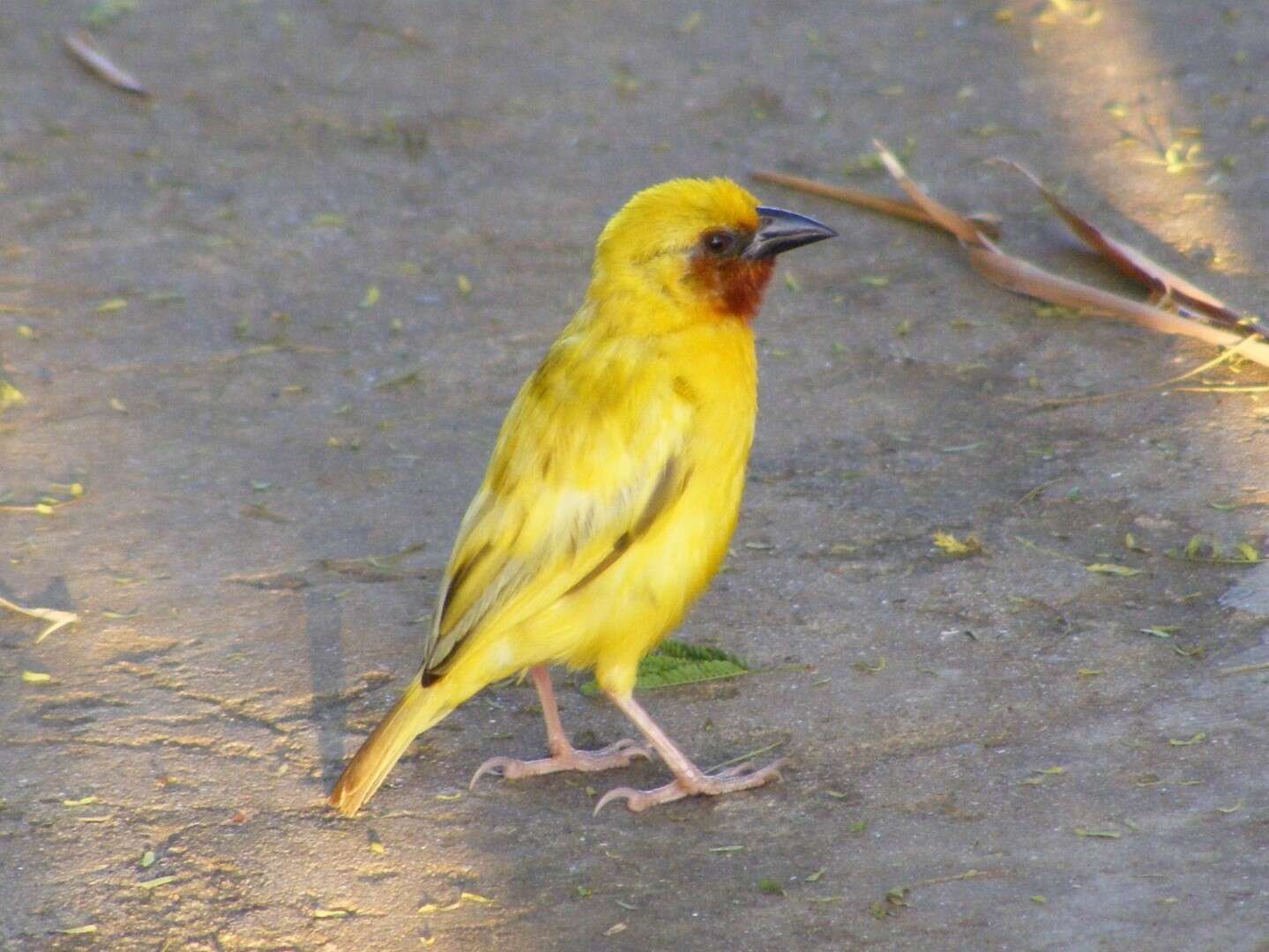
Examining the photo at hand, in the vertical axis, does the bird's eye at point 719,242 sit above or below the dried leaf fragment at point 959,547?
above

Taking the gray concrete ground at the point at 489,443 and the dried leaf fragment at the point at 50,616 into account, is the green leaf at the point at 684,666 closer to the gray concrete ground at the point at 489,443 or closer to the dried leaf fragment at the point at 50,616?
the gray concrete ground at the point at 489,443

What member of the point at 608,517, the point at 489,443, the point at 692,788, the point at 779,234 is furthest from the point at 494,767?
the point at 489,443

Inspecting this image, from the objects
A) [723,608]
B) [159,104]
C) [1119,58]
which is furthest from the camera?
[159,104]

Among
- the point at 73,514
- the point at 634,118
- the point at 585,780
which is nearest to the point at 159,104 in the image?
the point at 634,118

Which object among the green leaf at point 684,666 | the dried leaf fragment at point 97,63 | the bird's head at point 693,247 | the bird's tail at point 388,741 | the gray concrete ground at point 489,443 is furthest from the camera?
the dried leaf fragment at point 97,63

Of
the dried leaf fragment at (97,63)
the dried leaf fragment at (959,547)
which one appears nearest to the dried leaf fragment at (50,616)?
the dried leaf fragment at (959,547)

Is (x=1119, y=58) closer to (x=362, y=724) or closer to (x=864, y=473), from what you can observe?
(x=864, y=473)

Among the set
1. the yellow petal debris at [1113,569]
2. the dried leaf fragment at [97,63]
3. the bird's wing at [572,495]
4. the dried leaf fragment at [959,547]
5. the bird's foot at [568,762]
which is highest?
the bird's wing at [572,495]
